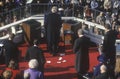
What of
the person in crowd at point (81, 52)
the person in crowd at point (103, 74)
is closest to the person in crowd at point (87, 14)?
the person in crowd at point (81, 52)

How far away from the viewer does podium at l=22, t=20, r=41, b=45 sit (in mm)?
18516

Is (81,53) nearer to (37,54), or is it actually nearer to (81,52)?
(81,52)

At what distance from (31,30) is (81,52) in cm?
500

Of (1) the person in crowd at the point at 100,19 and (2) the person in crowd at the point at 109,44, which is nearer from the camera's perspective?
(2) the person in crowd at the point at 109,44

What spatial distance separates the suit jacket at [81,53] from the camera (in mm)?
13781

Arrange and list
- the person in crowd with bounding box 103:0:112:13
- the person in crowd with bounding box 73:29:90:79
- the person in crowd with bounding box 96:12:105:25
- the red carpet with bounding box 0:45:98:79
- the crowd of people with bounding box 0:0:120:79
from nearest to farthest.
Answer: the crowd of people with bounding box 0:0:120:79 < the person in crowd with bounding box 73:29:90:79 < the red carpet with bounding box 0:45:98:79 < the person in crowd with bounding box 96:12:105:25 < the person in crowd with bounding box 103:0:112:13

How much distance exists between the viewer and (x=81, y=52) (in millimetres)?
13945

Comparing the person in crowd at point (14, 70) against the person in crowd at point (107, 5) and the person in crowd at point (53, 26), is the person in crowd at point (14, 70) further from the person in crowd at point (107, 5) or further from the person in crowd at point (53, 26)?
the person in crowd at point (107, 5)

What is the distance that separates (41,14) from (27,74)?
9636 millimetres

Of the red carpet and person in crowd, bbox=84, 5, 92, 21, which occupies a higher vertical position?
person in crowd, bbox=84, 5, 92, 21

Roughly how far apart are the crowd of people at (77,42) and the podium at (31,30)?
53.4 inches

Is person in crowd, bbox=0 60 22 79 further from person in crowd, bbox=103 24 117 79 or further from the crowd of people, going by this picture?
person in crowd, bbox=103 24 117 79

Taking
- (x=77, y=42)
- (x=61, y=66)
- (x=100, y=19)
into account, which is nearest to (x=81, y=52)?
(x=77, y=42)

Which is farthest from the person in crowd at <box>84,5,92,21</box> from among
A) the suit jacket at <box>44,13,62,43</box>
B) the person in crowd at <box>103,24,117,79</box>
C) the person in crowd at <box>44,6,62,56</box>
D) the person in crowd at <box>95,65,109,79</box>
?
the person in crowd at <box>95,65,109,79</box>
